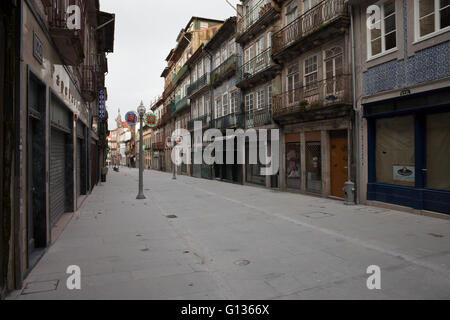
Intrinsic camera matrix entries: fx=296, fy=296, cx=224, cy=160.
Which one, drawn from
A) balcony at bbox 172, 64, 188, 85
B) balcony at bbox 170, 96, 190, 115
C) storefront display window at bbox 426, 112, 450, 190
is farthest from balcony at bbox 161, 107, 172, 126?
storefront display window at bbox 426, 112, 450, 190

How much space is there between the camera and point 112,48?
2331 cm

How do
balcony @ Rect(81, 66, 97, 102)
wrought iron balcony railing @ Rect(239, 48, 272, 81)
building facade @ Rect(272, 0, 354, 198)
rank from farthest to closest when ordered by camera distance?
wrought iron balcony railing @ Rect(239, 48, 272, 81)
balcony @ Rect(81, 66, 97, 102)
building facade @ Rect(272, 0, 354, 198)

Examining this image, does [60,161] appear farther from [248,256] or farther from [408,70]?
[408,70]

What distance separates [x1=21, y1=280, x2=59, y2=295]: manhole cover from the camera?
3766 millimetres

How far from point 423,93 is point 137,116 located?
38.0ft

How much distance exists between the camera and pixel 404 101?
901cm

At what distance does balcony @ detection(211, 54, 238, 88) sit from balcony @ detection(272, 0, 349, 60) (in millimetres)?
5682

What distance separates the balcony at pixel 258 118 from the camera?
1648 cm

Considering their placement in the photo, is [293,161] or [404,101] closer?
[404,101]

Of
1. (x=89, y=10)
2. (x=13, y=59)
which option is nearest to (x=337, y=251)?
(x=13, y=59)

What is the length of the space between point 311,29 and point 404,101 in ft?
18.9

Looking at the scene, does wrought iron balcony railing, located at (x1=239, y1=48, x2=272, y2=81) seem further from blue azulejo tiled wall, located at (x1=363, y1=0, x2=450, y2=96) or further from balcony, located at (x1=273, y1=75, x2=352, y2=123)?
blue azulejo tiled wall, located at (x1=363, y1=0, x2=450, y2=96)

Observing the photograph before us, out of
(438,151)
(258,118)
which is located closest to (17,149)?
(438,151)

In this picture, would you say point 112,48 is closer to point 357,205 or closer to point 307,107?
point 307,107
